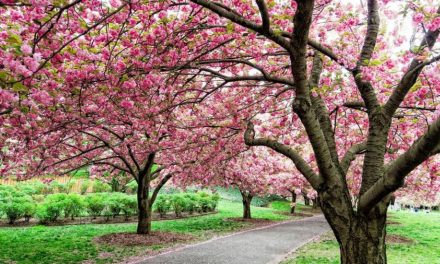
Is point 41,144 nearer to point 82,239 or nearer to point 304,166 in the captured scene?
point 82,239

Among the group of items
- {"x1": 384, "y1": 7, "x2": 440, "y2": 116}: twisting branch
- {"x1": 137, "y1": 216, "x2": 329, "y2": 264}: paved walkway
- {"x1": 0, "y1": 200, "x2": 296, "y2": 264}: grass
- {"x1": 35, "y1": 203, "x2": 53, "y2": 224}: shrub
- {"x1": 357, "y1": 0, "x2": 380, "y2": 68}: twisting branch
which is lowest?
{"x1": 137, "y1": 216, "x2": 329, "y2": 264}: paved walkway

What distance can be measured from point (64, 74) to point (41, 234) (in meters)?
9.53

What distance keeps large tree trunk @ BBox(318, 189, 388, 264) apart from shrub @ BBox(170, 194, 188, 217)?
1812cm

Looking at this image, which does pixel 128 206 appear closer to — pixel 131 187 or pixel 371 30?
pixel 131 187

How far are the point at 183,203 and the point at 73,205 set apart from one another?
24.6 ft

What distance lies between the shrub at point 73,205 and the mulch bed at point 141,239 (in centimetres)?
526

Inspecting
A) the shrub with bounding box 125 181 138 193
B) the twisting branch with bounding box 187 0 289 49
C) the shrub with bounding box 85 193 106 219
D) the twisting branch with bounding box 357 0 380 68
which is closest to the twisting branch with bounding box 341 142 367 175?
the twisting branch with bounding box 357 0 380 68

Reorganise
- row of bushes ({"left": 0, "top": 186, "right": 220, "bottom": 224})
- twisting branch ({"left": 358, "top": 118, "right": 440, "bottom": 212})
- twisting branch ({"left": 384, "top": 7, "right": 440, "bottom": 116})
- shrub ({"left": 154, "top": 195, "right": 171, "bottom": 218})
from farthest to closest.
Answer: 1. shrub ({"left": 154, "top": 195, "right": 171, "bottom": 218})
2. row of bushes ({"left": 0, "top": 186, "right": 220, "bottom": 224})
3. twisting branch ({"left": 384, "top": 7, "right": 440, "bottom": 116})
4. twisting branch ({"left": 358, "top": 118, "right": 440, "bottom": 212})

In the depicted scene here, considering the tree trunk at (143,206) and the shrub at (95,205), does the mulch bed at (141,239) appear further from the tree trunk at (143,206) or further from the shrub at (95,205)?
the shrub at (95,205)

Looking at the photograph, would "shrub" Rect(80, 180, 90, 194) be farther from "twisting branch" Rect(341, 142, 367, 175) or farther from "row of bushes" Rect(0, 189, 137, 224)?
"twisting branch" Rect(341, 142, 367, 175)

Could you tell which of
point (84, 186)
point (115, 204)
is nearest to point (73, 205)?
point (115, 204)

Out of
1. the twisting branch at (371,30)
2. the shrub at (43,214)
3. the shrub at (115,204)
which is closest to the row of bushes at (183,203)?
the shrub at (115,204)

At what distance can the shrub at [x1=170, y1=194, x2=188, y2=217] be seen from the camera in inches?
877

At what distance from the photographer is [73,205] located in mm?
17297
